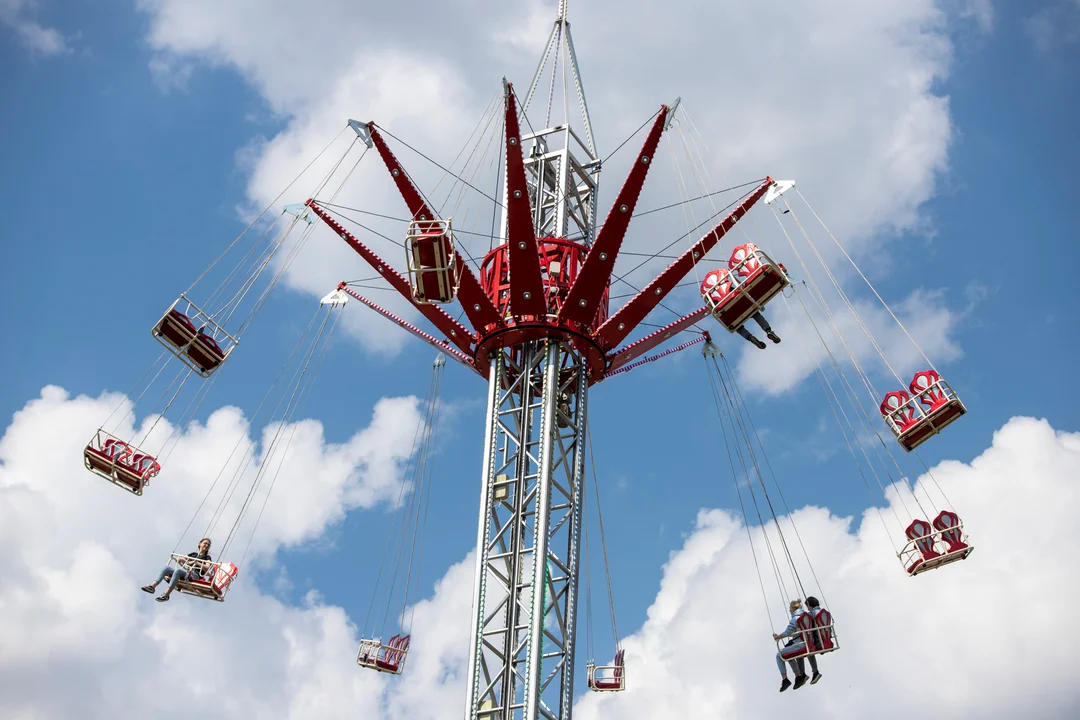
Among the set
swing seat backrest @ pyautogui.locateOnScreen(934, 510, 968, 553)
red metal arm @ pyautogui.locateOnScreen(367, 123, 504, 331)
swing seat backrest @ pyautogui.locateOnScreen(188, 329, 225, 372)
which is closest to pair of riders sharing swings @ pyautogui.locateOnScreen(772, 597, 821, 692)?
swing seat backrest @ pyautogui.locateOnScreen(934, 510, 968, 553)

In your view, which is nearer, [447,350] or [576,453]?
[576,453]

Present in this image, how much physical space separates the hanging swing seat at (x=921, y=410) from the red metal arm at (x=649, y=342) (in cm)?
474


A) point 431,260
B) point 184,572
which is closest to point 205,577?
point 184,572

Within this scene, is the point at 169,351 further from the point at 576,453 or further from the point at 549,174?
the point at 549,174

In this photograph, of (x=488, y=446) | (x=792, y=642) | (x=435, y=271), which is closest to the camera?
(x=435, y=271)

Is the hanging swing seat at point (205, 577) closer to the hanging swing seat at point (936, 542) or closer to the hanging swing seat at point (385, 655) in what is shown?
the hanging swing seat at point (385, 655)

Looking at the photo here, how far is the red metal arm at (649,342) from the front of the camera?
77.4ft

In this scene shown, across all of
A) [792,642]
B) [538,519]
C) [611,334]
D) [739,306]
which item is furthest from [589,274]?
[792,642]

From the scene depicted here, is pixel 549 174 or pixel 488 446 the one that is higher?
pixel 549 174

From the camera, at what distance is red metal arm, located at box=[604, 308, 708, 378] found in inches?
928

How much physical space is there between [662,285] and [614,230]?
1.87 meters

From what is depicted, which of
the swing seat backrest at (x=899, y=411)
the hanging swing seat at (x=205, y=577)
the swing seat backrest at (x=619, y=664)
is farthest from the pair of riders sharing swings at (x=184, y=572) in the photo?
the swing seat backrest at (x=899, y=411)

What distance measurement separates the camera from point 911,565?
19719 millimetres

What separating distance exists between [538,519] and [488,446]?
6.40ft
